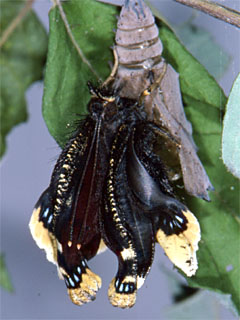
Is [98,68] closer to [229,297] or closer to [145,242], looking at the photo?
[145,242]

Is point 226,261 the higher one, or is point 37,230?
point 37,230

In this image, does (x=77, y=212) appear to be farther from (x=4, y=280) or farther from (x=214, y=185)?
(x=4, y=280)

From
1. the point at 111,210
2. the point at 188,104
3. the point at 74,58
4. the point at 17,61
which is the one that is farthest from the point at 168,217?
the point at 17,61

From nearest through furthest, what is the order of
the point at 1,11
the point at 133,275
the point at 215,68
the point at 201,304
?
1. the point at 133,275
2. the point at 1,11
3. the point at 215,68
4. the point at 201,304

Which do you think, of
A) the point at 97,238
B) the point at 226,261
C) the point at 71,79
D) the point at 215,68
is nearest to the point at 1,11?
the point at 71,79

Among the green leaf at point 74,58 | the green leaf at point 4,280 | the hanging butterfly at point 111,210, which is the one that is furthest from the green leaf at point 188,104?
the green leaf at point 4,280

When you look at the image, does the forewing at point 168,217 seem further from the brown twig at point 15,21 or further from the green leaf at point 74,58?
the brown twig at point 15,21
